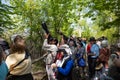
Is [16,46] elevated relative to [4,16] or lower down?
elevated

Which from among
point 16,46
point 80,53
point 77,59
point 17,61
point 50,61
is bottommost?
point 77,59

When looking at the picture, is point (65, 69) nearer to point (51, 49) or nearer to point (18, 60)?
point (18, 60)

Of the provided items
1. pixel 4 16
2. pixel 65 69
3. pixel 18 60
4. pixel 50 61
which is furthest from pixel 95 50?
pixel 18 60

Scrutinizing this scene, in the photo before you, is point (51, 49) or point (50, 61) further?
point (50, 61)

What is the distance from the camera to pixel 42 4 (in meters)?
32.2

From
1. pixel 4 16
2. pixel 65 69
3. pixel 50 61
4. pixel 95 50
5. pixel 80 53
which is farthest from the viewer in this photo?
pixel 4 16

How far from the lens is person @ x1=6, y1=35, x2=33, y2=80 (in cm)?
616

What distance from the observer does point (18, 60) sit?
619 centimetres

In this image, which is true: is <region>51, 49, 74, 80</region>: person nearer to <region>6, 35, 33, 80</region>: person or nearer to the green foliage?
<region>6, 35, 33, 80</region>: person

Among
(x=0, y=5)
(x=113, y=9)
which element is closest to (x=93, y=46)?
(x=0, y=5)

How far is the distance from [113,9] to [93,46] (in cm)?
689

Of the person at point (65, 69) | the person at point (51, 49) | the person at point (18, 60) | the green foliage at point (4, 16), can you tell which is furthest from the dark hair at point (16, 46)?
the green foliage at point (4, 16)

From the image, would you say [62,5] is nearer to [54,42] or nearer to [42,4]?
[42,4]

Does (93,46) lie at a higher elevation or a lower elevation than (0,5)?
lower
